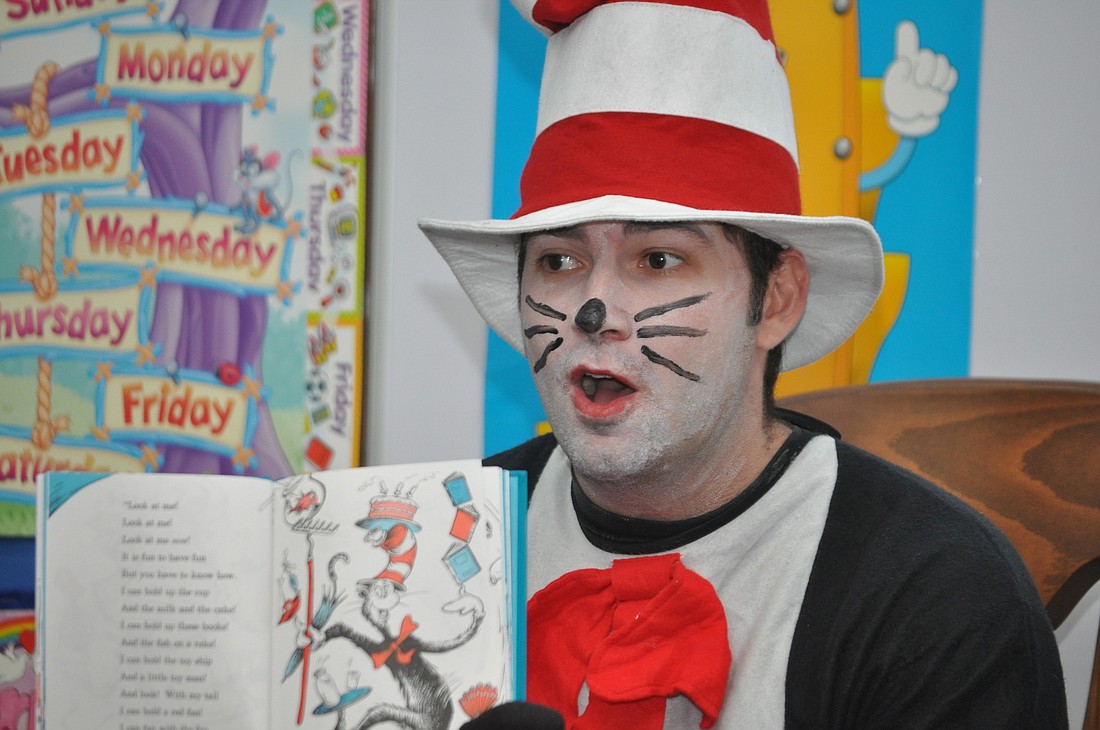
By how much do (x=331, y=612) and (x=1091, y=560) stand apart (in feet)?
2.85

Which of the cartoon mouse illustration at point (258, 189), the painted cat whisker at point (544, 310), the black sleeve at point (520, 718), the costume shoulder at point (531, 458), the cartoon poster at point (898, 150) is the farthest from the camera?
the cartoon mouse illustration at point (258, 189)

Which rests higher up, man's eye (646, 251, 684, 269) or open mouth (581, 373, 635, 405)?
man's eye (646, 251, 684, 269)

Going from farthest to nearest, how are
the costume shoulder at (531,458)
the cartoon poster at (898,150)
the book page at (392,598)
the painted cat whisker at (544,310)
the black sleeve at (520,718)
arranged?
the cartoon poster at (898,150) < the costume shoulder at (531,458) < the painted cat whisker at (544,310) < the book page at (392,598) < the black sleeve at (520,718)

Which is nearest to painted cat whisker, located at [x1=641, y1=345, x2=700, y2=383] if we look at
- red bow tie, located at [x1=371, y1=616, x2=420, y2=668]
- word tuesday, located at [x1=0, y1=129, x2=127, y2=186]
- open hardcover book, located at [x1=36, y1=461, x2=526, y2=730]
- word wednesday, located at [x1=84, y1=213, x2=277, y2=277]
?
open hardcover book, located at [x1=36, y1=461, x2=526, y2=730]

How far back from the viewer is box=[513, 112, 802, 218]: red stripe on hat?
106 cm

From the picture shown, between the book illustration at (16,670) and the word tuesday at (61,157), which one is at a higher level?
the word tuesday at (61,157)

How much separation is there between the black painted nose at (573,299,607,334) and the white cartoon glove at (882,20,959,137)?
0.92 meters

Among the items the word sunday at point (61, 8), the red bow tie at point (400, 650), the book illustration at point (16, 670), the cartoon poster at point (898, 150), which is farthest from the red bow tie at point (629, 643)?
the word sunday at point (61, 8)

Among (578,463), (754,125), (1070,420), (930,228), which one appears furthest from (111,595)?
(930,228)

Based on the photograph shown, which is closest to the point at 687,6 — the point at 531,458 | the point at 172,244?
the point at 531,458

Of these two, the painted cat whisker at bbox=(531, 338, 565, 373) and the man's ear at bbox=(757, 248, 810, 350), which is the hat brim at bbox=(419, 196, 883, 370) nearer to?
the man's ear at bbox=(757, 248, 810, 350)

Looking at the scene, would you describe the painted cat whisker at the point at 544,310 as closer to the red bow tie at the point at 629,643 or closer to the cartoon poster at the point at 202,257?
the red bow tie at the point at 629,643

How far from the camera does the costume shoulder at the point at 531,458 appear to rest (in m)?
A: 1.40

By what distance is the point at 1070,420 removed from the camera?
1221mm
